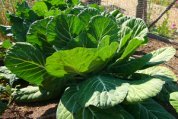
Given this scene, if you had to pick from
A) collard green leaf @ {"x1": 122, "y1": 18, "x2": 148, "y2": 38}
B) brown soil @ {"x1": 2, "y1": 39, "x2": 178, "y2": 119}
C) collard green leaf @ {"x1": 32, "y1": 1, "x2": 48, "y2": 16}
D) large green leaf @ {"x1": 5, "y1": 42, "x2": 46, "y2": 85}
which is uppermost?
collard green leaf @ {"x1": 32, "y1": 1, "x2": 48, "y2": 16}

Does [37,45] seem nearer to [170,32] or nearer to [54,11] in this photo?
[54,11]

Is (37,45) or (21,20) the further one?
(21,20)

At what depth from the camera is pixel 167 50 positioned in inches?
106

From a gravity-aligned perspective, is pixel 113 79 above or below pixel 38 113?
above

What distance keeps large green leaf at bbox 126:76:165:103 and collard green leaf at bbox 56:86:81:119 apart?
1.16ft

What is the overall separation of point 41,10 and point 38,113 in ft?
3.11

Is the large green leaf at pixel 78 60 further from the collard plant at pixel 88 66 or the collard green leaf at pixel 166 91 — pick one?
the collard green leaf at pixel 166 91

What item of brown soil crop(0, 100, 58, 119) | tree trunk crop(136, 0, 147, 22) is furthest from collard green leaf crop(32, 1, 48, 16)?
tree trunk crop(136, 0, 147, 22)

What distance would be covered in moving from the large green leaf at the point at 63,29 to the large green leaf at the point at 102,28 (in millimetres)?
90

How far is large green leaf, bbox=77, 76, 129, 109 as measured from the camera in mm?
2075

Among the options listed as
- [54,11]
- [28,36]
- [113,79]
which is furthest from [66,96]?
[54,11]

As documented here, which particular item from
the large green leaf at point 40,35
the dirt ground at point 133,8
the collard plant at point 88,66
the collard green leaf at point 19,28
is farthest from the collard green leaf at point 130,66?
the dirt ground at point 133,8

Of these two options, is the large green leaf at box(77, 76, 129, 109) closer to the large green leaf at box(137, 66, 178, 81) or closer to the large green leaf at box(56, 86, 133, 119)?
the large green leaf at box(56, 86, 133, 119)

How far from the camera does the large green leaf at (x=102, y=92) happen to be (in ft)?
6.81
